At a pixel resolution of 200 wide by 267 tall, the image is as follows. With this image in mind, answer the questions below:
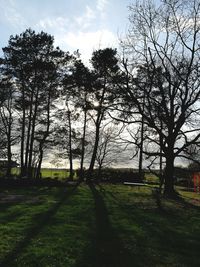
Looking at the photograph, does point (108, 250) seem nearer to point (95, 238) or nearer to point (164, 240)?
point (95, 238)

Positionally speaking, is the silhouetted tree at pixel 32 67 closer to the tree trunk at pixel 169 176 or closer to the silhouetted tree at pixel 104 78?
the silhouetted tree at pixel 104 78

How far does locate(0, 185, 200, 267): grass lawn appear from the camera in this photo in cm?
693

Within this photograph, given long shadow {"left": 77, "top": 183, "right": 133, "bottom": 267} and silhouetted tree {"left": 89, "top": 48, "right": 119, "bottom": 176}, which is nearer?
long shadow {"left": 77, "top": 183, "right": 133, "bottom": 267}

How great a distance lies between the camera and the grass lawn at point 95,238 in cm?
693

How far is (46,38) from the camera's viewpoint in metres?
29.8

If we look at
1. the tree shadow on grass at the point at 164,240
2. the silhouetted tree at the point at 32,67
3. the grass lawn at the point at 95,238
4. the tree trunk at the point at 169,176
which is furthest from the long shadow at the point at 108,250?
the silhouetted tree at the point at 32,67

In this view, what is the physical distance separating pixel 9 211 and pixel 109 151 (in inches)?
1436

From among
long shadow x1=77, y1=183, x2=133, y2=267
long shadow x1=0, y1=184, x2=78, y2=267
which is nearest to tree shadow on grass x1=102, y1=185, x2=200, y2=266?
long shadow x1=77, y1=183, x2=133, y2=267

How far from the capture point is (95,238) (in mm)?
8703

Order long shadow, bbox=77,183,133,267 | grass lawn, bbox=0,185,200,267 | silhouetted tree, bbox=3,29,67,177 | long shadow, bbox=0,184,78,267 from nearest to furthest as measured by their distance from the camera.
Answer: long shadow, bbox=0,184,78,267, long shadow, bbox=77,183,133,267, grass lawn, bbox=0,185,200,267, silhouetted tree, bbox=3,29,67,177

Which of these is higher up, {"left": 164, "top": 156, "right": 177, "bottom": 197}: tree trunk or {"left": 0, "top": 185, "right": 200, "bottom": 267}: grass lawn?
{"left": 164, "top": 156, "right": 177, "bottom": 197}: tree trunk

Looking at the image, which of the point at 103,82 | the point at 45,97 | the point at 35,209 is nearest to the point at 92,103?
the point at 103,82

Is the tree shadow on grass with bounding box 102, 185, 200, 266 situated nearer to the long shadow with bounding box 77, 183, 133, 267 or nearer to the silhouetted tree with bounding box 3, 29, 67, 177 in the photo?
the long shadow with bounding box 77, 183, 133, 267

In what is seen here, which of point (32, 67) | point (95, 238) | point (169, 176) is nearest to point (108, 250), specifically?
point (95, 238)
